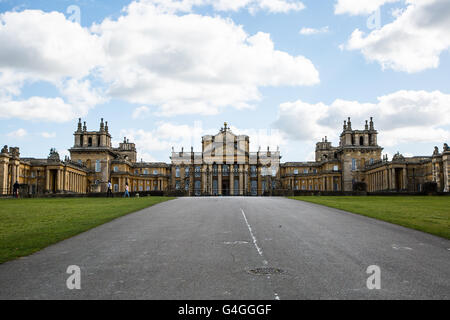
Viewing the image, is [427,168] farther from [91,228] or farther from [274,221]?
[91,228]

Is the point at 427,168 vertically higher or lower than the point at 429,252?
higher

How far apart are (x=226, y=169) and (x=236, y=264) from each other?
91766mm

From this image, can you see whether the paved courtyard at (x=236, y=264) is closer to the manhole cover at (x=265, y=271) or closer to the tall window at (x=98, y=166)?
the manhole cover at (x=265, y=271)

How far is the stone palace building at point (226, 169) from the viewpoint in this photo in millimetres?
74250

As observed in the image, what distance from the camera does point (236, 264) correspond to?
31.7 ft

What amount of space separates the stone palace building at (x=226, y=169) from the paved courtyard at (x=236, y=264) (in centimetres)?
4336

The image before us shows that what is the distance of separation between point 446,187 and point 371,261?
62.7m

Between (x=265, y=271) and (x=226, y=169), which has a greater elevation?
(x=226, y=169)

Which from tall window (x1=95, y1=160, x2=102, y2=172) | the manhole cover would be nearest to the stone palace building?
tall window (x1=95, y1=160, x2=102, y2=172)

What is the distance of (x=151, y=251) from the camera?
11375 mm

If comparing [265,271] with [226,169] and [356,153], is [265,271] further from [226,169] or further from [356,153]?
[226,169]

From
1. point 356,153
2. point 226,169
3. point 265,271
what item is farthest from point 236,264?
point 226,169

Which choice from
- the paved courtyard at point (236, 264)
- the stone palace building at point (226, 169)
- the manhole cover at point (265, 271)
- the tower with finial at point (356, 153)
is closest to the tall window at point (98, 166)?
the stone palace building at point (226, 169)
